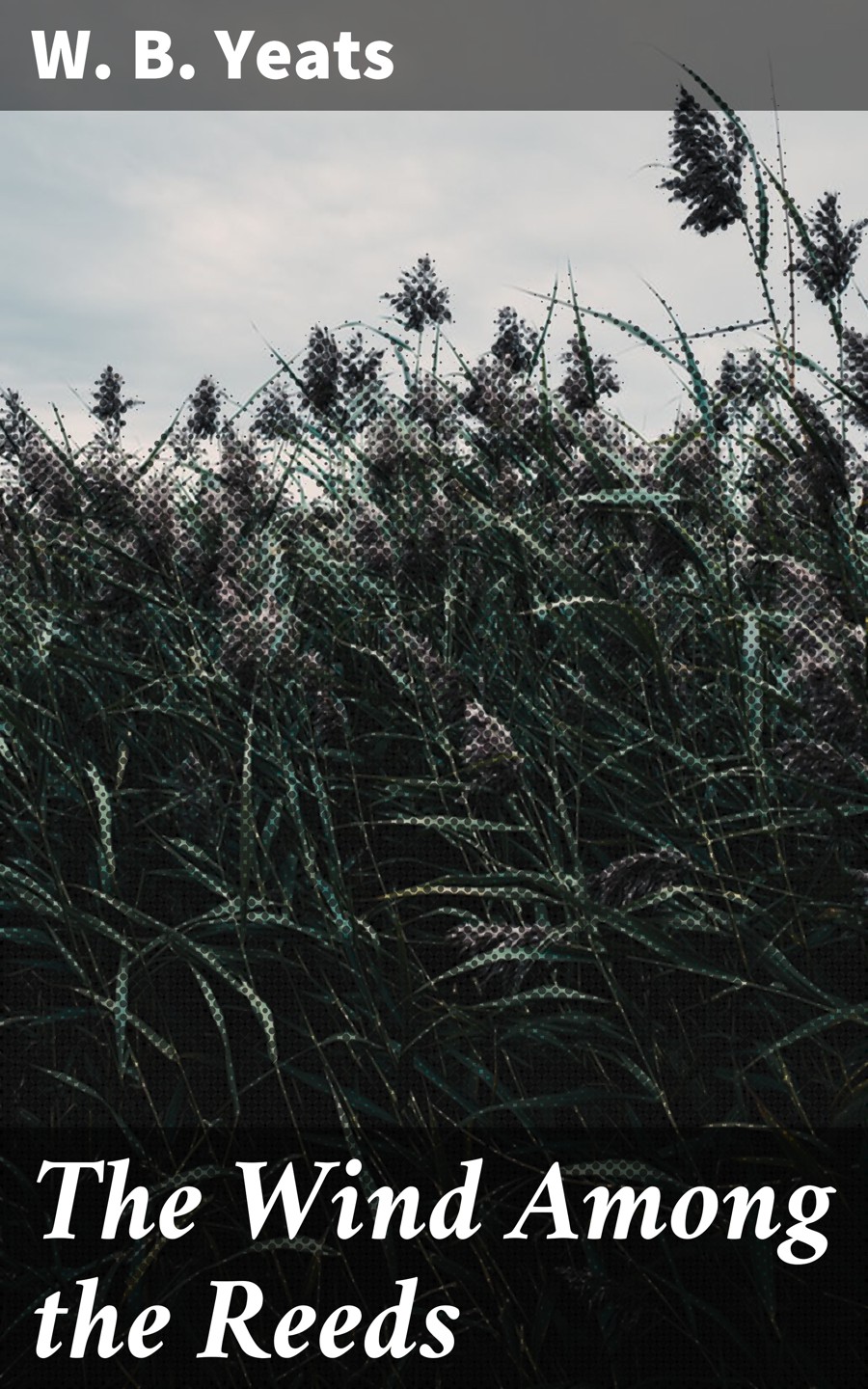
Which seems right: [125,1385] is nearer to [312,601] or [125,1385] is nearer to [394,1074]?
[394,1074]

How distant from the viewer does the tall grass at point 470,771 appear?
6.63 ft

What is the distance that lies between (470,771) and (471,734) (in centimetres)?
16

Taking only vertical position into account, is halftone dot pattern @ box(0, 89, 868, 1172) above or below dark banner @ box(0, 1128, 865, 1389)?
above

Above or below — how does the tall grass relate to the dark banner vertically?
above

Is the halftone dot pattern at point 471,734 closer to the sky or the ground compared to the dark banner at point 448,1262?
closer to the sky

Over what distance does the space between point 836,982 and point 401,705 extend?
0.78m

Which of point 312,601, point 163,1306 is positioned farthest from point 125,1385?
point 312,601

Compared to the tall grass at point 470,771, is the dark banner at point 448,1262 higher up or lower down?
lower down

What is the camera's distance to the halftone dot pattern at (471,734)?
203cm

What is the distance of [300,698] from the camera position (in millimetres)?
2303

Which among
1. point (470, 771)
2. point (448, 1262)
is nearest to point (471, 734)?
point (470, 771)

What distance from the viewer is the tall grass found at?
2.02m

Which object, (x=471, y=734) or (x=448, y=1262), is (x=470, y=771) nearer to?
(x=471, y=734)

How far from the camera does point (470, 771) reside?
2.19 m
